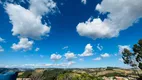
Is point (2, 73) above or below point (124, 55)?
below

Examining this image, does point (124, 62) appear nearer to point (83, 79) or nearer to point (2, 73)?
point (83, 79)

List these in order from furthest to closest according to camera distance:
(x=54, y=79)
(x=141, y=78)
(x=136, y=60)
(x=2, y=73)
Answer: (x=54, y=79) < (x=136, y=60) < (x=141, y=78) < (x=2, y=73)

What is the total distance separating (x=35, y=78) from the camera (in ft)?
21.5

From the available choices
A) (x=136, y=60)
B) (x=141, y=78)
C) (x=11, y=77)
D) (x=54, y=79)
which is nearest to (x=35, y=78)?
(x=11, y=77)

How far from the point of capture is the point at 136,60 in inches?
2485

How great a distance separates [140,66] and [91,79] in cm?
2118

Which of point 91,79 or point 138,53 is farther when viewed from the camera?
point 91,79

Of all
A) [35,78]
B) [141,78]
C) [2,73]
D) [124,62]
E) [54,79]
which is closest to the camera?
[2,73]

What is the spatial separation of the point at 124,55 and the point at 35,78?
222 feet

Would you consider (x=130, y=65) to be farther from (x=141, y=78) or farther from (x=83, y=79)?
(x=83, y=79)

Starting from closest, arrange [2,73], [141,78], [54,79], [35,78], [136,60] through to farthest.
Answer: [2,73]
[35,78]
[141,78]
[136,60]
[54,79]

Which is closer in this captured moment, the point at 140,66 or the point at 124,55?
the point at 140,66

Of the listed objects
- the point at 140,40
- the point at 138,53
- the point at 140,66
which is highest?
the point at 140,40

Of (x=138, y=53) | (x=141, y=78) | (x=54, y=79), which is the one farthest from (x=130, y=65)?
(x=54, y=79)
